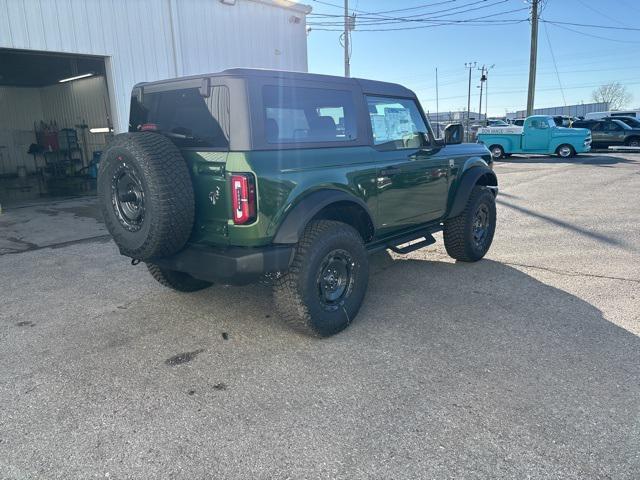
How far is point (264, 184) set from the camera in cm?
315

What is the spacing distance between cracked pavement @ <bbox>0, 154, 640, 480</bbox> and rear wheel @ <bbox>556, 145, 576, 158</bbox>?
16373mm

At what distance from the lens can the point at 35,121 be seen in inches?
806

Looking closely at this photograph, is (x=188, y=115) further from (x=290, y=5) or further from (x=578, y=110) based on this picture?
(x=578, y=110)

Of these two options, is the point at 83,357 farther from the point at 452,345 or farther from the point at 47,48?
the point at 47,48

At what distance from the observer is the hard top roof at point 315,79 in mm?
3262

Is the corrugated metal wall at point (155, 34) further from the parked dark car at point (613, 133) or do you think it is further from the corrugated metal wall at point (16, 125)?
the parked dark car at point (613, 133)

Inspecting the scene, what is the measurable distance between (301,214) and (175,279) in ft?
5.88

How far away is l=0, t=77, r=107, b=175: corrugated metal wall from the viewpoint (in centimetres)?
1847

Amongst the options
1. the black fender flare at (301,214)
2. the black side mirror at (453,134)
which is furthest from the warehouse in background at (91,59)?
the black fender flare at (301,214)

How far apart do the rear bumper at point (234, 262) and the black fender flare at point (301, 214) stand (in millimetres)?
97

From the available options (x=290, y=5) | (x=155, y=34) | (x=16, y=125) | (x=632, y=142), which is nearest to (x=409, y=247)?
(x=155, y=34)

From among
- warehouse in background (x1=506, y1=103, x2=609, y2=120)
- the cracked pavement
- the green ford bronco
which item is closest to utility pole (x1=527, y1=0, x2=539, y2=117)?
the cracked pavement

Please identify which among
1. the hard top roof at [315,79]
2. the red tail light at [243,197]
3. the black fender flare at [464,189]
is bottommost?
the black fender flare at [464,189]

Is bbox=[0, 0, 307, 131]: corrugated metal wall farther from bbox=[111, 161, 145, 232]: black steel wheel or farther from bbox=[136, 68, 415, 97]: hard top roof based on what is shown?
bbox=[111, 161, 145, 232]: black steel wheel
